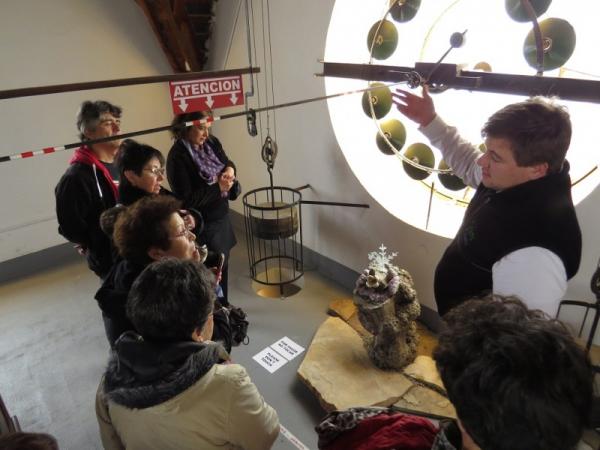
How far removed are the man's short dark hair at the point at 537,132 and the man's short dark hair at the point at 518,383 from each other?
1.96ft

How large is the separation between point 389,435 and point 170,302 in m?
0.54

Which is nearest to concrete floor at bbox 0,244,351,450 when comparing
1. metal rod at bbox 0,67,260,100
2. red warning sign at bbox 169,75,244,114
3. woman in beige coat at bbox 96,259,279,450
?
woman in beige coat at bbox 96,259,279,450

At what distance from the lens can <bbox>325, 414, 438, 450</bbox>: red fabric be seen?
0.76 metres

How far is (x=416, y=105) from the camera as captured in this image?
4.95ft

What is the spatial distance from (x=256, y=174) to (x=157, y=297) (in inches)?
100

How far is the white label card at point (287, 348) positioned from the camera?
233 cm

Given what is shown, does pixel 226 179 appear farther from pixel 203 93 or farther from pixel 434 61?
pixel 434 61

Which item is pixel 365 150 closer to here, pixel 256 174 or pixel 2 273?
pixel 256 174

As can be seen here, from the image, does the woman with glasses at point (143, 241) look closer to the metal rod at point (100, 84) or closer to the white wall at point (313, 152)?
the metal rod at point (100, 84)

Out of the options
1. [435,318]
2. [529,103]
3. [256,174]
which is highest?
[529,103]

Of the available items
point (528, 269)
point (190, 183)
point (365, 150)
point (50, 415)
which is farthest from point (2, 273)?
point (528, 269)

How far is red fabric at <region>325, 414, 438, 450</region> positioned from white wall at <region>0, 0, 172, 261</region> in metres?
3.17

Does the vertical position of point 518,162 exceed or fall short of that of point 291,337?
it exceeds it

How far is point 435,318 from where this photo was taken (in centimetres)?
244
